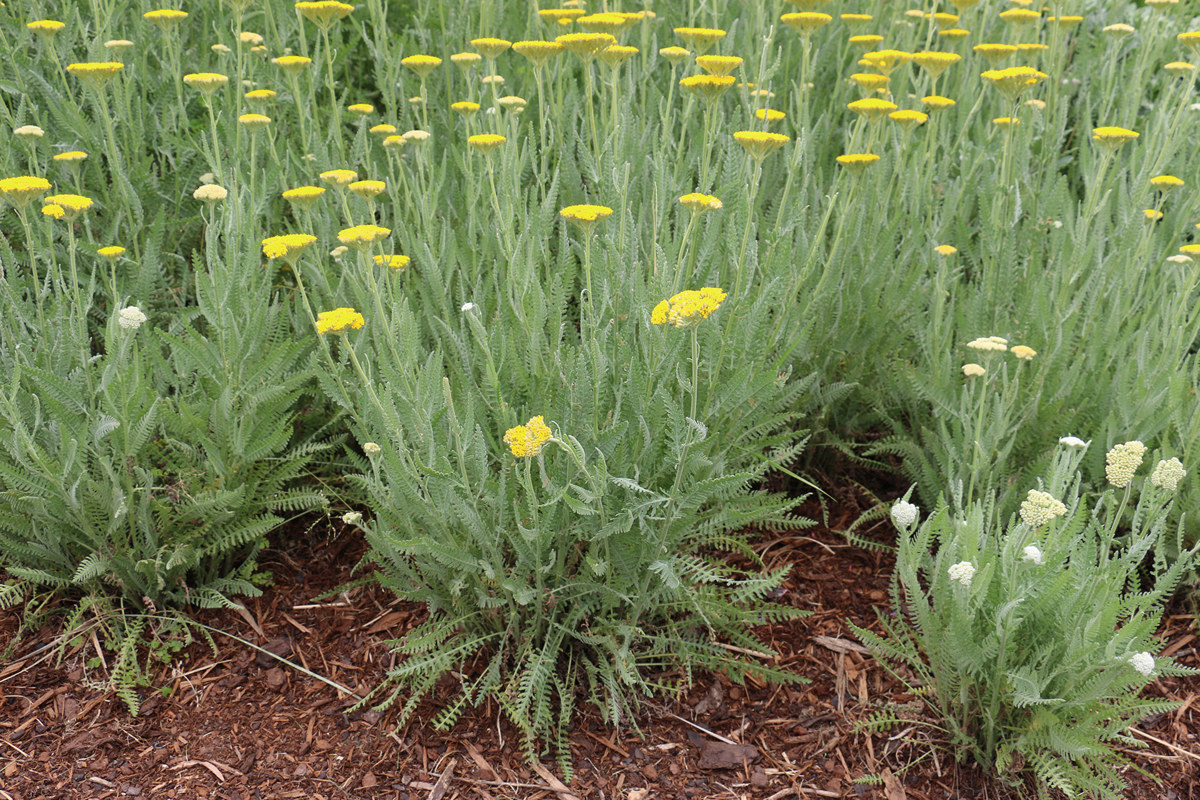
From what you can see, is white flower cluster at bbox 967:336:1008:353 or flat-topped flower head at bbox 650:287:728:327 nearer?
flat-topped flower head at bbox 650:287:728:327

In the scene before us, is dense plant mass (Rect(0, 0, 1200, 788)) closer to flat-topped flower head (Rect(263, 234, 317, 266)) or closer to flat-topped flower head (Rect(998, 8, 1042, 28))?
flat-topped flower head (Rect(263, 234, 317, 266))

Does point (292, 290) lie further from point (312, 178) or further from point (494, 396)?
point (494, 396)

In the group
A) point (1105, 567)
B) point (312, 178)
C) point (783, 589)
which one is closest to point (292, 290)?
point (312, 178)

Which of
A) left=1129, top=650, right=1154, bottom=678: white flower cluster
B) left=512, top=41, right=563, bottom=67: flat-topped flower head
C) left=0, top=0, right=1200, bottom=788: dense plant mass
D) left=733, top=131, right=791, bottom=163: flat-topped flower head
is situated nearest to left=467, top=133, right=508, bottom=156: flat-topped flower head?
left=0, top=0, right=1200, bottom=788: dense plant mass

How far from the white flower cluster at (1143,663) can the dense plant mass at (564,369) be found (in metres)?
0.09

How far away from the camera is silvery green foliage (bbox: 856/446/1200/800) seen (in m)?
1.58

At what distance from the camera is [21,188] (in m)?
1.96

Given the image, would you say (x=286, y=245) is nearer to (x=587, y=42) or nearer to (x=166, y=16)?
(x=587, y=42)

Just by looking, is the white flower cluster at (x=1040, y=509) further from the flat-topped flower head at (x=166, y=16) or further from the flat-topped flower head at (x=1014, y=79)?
the flat-topped flower head at (x=166, y=16)

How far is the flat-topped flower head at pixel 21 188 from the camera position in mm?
1951

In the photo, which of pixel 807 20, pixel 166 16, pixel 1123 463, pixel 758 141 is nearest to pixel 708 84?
pixel 758 141

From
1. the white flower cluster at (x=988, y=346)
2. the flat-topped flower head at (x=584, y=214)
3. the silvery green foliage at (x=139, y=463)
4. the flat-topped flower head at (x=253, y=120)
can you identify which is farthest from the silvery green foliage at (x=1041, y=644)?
the flat-topped flower head at (x=253, y=120)

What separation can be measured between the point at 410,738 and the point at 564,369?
0.80 metres

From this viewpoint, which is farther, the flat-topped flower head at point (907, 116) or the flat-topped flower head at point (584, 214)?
the flat-topped flower head at point (907, 116)
